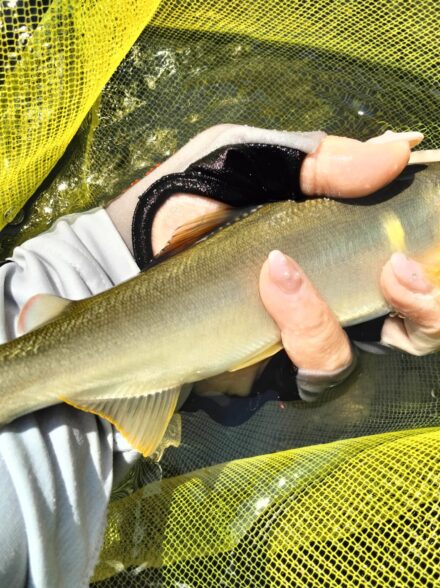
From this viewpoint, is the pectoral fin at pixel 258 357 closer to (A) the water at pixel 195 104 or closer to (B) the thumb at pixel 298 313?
(B) the thumb at pixel 298 313

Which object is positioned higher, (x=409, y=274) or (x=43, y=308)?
(x=43, y=308)

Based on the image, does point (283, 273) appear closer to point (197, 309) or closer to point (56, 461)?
point (197, 309)

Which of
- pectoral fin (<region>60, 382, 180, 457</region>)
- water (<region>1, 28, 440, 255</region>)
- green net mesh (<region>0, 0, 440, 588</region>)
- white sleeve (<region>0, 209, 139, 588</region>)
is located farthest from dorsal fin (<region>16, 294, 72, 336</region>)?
water (<region>1, 28, 440, 255</region>)

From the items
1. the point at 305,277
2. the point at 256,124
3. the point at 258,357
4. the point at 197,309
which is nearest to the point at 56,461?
the point at 197,309

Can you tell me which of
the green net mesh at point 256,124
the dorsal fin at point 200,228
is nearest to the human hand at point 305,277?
the dorsal fin at point 200,228

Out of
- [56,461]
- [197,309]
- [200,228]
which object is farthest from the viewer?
[200,228]
